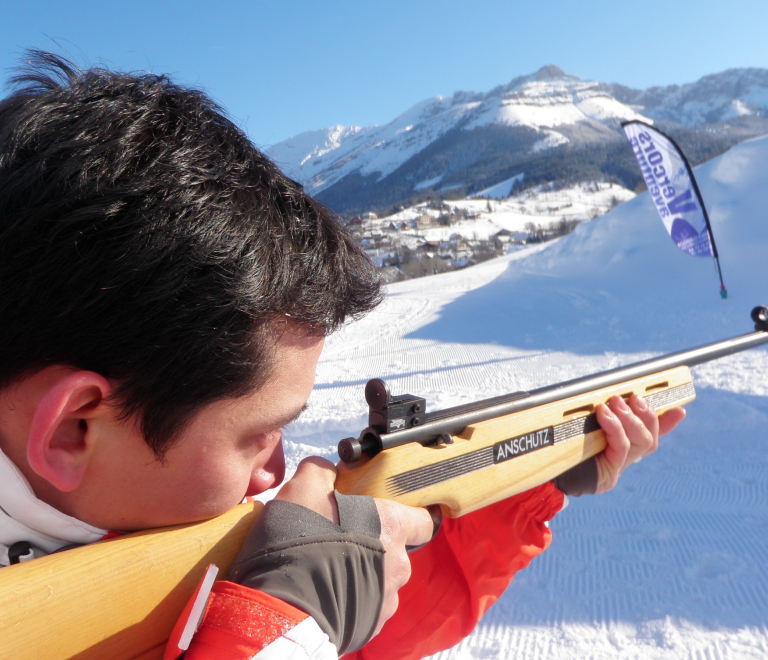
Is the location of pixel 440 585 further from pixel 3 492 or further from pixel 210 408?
pixel 3 492

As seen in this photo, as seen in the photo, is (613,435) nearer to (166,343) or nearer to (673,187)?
(166,343)

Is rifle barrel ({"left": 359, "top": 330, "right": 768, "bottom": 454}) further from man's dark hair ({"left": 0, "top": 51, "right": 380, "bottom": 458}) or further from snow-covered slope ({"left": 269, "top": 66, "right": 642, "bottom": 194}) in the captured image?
snow-covered slope ({"left": 269, "top": 66, "right": 642, "bottom": 194})

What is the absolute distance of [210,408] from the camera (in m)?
0.90

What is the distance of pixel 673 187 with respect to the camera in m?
9.25

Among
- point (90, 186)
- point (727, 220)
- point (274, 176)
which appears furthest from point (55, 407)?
point (727, 220)

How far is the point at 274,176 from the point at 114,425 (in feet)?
1.80

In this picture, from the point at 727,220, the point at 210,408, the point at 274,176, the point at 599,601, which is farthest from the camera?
the point at 727,220

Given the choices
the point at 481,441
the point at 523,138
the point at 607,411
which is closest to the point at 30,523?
the point at 481,441

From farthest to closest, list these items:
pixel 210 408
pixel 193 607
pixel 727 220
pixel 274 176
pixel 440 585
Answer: pixel 727 220, pixel 440 585, pixel 274 176, pixel 210 408, pixel 193 607

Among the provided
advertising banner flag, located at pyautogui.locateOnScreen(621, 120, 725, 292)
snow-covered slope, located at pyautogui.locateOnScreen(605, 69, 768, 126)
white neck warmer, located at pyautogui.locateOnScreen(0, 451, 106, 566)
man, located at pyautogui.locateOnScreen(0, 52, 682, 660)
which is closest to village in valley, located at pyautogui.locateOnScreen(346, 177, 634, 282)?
advertising banner flag, located at pyautogui.locateOnScreen(621, 120, 725, 292)

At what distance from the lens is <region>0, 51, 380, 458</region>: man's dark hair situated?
79cm

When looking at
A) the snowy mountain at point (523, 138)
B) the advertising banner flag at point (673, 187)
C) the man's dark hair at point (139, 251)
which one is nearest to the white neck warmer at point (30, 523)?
the man's dark hair at point (139, 251)

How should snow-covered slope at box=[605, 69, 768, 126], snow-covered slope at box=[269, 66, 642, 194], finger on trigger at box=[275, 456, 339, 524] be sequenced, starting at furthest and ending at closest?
snow-covered slope at box=[605, 69, 768, 126], snow-covered slope at box=[269, 66, 642, 194], finger on trigger at box=[275, 456, 339, 524]

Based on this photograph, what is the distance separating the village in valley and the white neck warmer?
77.8 ft
